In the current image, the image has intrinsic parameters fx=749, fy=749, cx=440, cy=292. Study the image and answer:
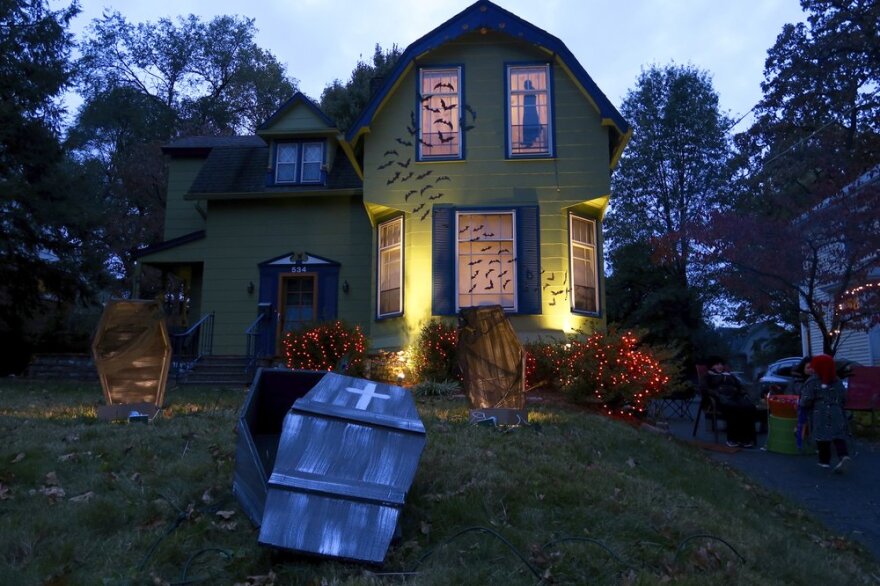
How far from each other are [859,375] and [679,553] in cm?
960

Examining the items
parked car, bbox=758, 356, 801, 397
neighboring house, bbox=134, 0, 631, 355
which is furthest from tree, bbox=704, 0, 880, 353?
neighboring house, bbox=134, 0, 631, 355

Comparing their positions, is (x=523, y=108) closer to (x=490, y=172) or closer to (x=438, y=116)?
(x=490, y=172)

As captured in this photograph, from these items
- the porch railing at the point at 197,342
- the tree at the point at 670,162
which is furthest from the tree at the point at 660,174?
the porch railing at the point at 197,342

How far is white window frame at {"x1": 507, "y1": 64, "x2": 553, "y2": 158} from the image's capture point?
48.6 feet

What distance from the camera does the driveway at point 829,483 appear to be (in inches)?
274

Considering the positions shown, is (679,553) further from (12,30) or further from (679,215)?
(679,215)

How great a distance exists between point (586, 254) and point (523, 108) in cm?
322

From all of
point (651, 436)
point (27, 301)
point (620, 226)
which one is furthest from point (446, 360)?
point (620, 226)

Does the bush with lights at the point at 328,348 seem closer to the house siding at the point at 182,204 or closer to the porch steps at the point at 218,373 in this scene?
the porch steps at the point at 218,373

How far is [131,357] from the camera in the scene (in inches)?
346

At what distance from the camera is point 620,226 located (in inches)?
1332

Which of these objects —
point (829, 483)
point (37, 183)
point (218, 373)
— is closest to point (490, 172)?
point (218, 373)

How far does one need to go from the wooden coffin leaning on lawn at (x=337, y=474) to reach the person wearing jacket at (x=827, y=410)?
6746mm

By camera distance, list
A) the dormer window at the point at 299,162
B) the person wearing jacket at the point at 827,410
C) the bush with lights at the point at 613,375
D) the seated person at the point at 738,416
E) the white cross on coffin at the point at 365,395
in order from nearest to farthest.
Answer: the white cross on coffin at the point at 365,395
the person wearing jacket at the point at 827,410
the seated person at the point at 738,416
the bush with lights at the point at 613,375
the dormer window at the point at 299,162
